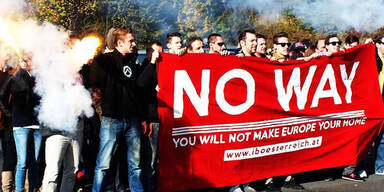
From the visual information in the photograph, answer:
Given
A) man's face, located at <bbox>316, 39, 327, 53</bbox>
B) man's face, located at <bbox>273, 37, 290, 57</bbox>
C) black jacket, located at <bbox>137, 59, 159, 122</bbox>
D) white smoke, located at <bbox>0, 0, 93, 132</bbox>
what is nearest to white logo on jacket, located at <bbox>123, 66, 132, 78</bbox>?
black jacket, located at <bbox>137, 59, 159, 122</bbox>

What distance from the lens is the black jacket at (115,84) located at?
492 cm

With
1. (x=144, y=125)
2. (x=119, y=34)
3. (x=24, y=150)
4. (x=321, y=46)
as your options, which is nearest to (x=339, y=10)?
(x=321, y=46)

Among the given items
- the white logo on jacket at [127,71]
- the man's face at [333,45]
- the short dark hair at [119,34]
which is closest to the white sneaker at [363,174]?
the man's face at [333,45]

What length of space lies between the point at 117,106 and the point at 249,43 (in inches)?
82.7

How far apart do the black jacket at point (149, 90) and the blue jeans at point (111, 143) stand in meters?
0.35

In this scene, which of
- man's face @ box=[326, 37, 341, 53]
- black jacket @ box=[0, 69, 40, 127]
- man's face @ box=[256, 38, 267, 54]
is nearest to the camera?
black jacket @ box=[0, 69, 40, 127]

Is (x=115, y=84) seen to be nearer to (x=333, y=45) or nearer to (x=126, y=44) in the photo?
(x=126, y=44)

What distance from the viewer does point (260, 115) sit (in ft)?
19.2

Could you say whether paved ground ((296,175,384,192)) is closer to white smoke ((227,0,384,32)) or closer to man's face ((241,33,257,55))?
man's face ((241,33,257,55))

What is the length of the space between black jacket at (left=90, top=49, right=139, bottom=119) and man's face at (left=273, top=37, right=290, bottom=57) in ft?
7.63

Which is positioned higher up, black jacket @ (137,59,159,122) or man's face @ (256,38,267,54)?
man's face @ (256,38,267,54)

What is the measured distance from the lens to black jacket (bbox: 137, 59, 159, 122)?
513 centimetres

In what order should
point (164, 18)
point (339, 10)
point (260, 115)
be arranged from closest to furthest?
point (260, 115)
point (339, 10)
point (164, 18)

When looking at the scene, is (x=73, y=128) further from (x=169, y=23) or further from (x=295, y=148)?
(x=169, y=23)
